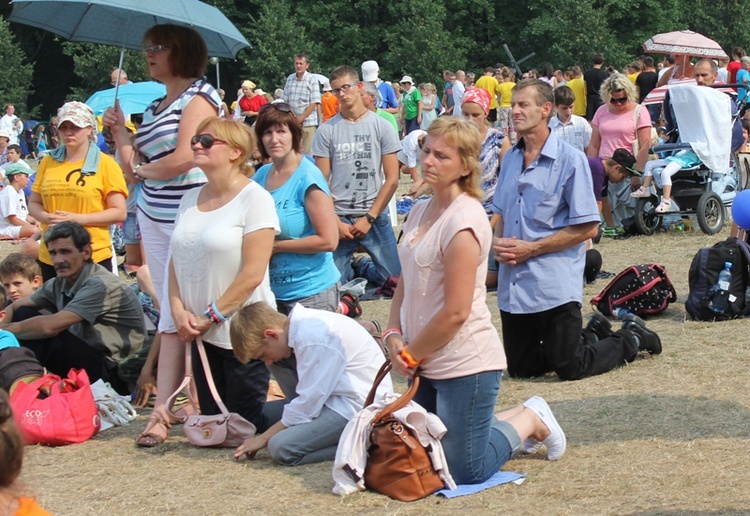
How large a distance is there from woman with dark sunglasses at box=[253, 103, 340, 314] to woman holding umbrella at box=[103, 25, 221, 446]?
0.46m

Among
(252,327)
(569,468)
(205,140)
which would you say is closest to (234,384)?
(252,327)

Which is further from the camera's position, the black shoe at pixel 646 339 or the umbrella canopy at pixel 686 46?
the umbrella canopy at pixel 686 46

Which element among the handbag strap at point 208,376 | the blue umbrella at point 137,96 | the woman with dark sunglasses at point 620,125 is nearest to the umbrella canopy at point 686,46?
the woman with dark sunglasses at point 620,125

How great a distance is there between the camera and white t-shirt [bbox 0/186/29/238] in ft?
46.6

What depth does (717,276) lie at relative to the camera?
25.4ft

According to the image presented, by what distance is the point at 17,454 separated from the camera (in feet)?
8.33

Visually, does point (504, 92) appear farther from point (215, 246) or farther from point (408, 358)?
point (408, 358)

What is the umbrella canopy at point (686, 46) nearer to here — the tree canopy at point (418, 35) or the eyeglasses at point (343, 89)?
the eyeglasses at point (343, 89)

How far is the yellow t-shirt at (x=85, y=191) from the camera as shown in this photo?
275 inches

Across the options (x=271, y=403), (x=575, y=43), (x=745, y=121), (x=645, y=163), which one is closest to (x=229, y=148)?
(x=271, y=403)

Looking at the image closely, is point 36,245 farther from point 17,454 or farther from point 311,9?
point 311,9

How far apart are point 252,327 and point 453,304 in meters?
1.13

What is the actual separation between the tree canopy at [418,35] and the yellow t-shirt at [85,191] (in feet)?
102

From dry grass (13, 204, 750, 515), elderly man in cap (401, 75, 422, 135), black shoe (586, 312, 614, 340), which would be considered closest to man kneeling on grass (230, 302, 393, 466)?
dry grass (13, 204, 750, 515)
